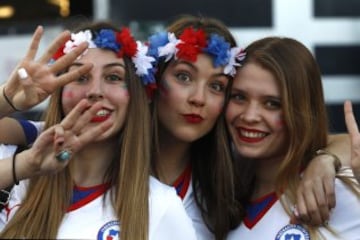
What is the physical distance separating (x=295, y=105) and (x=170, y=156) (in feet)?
2.18

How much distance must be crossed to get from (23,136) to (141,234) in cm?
80

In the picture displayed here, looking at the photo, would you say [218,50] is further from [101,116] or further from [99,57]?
[101,116]

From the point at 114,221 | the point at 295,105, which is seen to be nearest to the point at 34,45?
the point at 114,221

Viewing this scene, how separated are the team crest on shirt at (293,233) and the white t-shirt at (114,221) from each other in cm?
43

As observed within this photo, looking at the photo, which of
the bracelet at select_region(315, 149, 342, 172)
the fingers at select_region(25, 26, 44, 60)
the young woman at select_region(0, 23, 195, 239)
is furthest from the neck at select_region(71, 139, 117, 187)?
the bracelet at select_region(315, 149, 342, 172)

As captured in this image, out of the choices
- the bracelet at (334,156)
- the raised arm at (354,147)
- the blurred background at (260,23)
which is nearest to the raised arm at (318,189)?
the bracelet at (334,156)

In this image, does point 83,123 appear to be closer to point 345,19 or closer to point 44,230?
point 44,230

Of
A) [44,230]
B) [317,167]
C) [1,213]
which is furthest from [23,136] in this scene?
[317,167]

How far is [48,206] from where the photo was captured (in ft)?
8.59

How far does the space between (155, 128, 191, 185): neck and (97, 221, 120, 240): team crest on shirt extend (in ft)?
2.41

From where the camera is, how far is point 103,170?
111 inches

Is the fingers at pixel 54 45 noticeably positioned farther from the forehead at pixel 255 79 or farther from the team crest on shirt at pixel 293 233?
the team crest on shirt at pixel 293 233

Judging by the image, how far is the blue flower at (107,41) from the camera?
2834mm

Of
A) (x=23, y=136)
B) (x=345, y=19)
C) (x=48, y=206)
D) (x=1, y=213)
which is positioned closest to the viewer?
(x=48, y=206)
